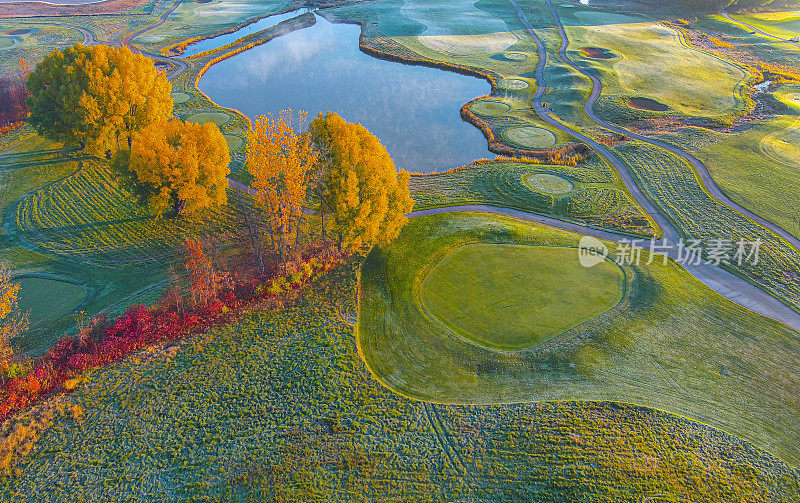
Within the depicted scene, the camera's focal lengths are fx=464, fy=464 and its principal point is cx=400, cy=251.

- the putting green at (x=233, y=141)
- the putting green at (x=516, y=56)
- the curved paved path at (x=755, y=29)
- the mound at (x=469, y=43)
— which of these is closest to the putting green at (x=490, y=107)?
the putting green at (x=516, y=56)

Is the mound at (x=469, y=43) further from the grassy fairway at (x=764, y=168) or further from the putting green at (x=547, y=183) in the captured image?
the grassy fairway at (x=764, y=168)

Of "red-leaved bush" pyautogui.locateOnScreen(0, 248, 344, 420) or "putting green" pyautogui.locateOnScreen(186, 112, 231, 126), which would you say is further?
"putting green" pyautogui.locateOnScreen(186, 112, 231, 126)

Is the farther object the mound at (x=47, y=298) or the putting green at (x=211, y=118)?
the putting green at (x=211, y=118)

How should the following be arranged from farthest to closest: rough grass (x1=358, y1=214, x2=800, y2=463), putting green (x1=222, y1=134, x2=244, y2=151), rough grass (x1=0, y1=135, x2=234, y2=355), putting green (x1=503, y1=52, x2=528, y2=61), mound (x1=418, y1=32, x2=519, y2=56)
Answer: mound (x1=418, y1=32, x2=519, y2=56) → putting green (x1=503, y1=52, x2=528, y2=61) → putting green (x1=222, y1=134, x2=244, y2=151) → rough grass (x1=0, y1=135, x2=234, y2=355) → rough grass (x1=358, y1=214, x2=800, y2=463)

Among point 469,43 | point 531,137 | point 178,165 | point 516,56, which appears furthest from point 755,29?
point 178,165

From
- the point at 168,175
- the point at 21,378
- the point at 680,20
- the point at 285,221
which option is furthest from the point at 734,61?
the point at 21,378

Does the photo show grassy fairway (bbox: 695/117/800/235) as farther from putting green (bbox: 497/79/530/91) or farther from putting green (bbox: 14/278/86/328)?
putting green (bbox: 14/278/86/328)

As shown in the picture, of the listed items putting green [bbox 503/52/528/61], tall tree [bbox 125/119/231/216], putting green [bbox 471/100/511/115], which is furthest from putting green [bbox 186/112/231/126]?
putting green [bbox 503/52/528/61]
